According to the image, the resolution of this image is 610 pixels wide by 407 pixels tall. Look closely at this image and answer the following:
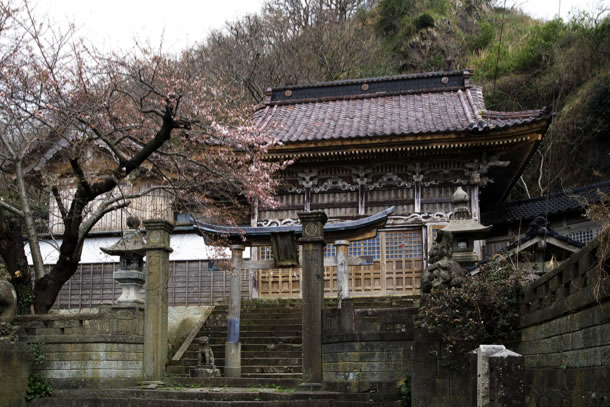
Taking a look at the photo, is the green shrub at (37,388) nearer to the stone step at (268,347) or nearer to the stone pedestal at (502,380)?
the stone step at (268,347)

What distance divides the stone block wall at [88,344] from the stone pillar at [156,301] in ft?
0.73

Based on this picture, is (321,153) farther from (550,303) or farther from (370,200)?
(550,303)

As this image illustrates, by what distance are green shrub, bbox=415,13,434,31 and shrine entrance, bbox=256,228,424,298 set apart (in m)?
22.6

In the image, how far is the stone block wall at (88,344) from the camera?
45.6 feet

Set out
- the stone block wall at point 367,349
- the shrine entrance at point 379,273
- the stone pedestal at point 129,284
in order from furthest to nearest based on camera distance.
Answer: the shrine entrance at point 379,273
the stone pedestal at point 129,284
the stone block wall at point 367,349

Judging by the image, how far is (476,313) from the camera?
10555mm

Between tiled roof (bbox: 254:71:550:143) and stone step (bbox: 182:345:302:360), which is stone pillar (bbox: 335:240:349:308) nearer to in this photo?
stone step (bbox: 182:345:302:360)

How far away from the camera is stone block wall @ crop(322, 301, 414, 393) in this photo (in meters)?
12.7

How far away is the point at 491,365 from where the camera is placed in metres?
5.48

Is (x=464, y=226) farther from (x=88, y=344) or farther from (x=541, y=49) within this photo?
(x=541, y=49)

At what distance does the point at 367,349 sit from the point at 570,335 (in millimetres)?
5746

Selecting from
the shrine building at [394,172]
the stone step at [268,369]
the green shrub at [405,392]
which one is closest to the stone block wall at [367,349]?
the green shrub at [405,392]

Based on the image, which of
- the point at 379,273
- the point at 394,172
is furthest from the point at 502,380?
the point at 394,172

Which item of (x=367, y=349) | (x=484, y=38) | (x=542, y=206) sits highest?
(x=484, y=38)
